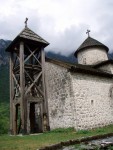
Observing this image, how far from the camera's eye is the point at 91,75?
1712 centimetres

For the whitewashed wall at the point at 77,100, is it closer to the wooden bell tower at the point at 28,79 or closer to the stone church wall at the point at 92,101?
the stone church wall at the point at 92,101

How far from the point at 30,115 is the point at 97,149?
430 inches

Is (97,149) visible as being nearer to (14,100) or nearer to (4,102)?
(14,100)

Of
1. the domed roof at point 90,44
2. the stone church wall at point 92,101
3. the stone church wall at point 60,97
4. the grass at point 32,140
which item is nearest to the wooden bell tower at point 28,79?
the stone church wall at point 60,97

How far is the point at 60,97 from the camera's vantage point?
53.2 ft

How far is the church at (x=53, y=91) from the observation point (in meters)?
15.1

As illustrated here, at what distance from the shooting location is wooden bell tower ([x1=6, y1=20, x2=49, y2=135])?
15.2m

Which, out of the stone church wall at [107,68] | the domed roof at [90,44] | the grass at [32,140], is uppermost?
the domed roof at [90,44]

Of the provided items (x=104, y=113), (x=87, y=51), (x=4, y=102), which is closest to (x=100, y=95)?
(x=104, y=113)

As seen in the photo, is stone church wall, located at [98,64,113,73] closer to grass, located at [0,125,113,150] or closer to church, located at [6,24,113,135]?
church, located at [6,24,113,135]

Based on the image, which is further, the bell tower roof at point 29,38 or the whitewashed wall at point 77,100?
the bell tower roof at point 29,38

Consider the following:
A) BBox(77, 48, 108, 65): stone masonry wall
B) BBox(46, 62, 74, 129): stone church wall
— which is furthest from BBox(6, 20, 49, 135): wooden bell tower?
BBox(77, 48, 108, 65): stone masonry wall

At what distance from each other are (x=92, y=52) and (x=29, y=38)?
10317 millimetres

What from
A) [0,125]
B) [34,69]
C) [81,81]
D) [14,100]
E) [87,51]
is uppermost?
[87,51]
